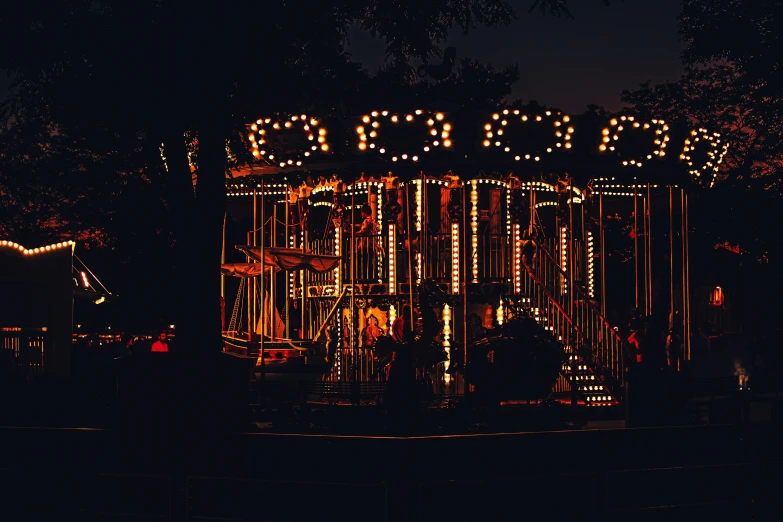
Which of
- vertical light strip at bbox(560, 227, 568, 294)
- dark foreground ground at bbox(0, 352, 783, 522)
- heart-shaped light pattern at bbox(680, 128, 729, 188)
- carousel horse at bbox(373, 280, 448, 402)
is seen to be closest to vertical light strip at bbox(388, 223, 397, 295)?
carousel horse at bbox(373, 280, 448, 402)

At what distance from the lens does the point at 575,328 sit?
21.2 m

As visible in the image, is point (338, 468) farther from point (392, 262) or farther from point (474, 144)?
point (392, 262)

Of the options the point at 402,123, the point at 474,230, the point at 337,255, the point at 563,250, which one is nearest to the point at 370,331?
the point at 337,255

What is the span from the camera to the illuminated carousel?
1884 centimetres

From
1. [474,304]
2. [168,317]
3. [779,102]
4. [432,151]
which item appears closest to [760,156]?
[779,102]

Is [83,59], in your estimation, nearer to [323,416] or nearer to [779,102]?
[323,416]

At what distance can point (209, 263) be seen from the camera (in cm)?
1486

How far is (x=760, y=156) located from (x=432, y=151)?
17.1 m

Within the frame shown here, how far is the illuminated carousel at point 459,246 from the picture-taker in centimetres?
1884

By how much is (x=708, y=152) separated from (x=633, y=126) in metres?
2.18

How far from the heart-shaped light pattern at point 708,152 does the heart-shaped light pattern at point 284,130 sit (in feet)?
20.6

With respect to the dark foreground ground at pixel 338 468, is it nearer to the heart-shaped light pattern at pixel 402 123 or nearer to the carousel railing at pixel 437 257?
the heart-shaped light pattern at pixel 402 123

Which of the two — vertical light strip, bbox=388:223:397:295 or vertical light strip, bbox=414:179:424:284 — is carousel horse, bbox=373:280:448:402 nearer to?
vertical light strip, bbox=414:179:424:284

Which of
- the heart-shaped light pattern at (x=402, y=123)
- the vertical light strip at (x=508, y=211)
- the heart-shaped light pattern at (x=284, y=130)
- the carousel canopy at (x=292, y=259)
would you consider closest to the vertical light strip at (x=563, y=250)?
the vertical light strip at (x=508, y=211)
